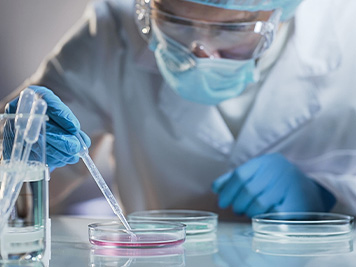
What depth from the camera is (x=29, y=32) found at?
14.0 ft

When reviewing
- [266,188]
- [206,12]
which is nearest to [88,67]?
[206,12]

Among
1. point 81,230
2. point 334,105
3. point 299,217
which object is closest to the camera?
point 81,230

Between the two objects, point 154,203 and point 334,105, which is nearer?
point 334,105

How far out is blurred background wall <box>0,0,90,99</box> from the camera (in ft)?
14.0

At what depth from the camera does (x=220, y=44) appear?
1870mm

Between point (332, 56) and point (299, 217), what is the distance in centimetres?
67

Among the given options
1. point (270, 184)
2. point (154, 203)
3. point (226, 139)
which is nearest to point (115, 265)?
point (270, 184)

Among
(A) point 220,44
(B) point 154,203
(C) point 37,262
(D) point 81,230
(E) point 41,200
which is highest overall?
(A) point 220,44

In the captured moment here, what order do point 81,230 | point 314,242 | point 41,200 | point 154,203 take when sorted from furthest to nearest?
point 154,203, point 81,230, point 314,242, point 41,200

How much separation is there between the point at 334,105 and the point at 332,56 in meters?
0.18

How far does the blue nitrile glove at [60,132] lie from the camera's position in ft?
4.40

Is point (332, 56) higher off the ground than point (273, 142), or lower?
higher

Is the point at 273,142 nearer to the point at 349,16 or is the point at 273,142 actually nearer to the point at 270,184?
the point at 270,184

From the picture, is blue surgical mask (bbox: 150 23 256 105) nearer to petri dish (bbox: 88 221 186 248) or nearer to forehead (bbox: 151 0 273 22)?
forehead (bbox: 151 0 273 22)
